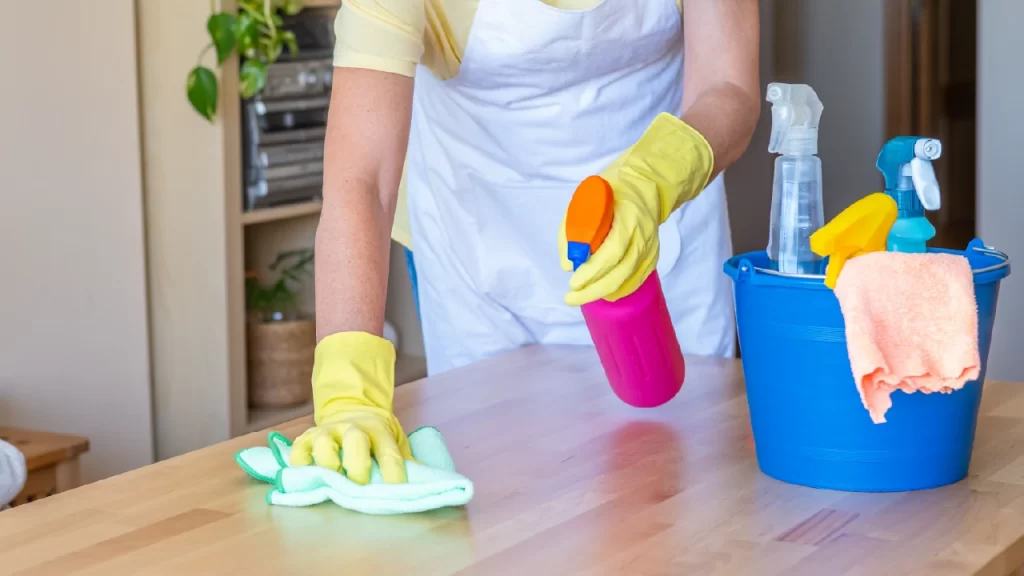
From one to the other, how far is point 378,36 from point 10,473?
74cm

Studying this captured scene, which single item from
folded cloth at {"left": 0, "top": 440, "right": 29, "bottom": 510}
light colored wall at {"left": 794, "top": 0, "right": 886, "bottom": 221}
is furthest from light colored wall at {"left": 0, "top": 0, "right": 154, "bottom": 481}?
light colored wall at {"left": 794, "top": 0, "right": 886, "bottom": 221}

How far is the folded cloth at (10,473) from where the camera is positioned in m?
1.49

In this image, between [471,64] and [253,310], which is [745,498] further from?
[253,310]

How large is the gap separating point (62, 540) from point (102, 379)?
154 cm

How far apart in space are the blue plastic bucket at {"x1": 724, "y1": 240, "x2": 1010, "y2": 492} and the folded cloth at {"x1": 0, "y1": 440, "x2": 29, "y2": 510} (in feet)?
3.13

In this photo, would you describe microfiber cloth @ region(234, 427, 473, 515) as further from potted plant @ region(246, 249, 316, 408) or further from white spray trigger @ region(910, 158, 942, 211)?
potted plant @ region(246, 249, 316, 408)

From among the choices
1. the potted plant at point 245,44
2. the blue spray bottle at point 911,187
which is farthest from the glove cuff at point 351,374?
the potted plant at point 245,44

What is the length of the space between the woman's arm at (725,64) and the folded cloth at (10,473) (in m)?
0.93

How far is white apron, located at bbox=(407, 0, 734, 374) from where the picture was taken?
4.66 feet

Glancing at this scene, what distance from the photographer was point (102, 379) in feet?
7.82

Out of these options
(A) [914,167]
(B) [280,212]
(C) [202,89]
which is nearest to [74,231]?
(C) [202,89]

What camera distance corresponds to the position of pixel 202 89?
2.38 meters

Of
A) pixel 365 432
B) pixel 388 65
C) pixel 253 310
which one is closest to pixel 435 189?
pixel 388 65

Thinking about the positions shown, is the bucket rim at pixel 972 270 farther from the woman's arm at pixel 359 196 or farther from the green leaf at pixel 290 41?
the green leaf at pixel 290 41
